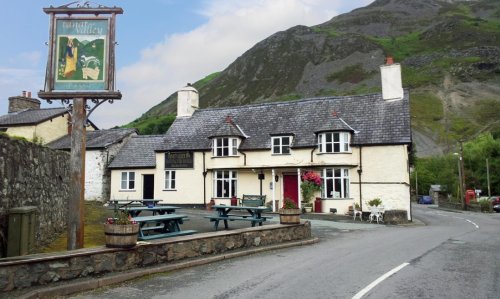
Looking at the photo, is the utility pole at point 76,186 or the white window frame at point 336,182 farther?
the white window frame at point 336,182

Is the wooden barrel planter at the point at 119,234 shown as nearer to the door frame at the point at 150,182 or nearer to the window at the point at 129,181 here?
the door frame at the point at 150,182

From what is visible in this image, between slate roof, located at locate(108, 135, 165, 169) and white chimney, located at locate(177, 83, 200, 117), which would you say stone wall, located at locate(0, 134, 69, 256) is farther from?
white chimney, located at locate(177, 83, 200, 117)

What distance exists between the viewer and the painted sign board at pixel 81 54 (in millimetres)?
9805

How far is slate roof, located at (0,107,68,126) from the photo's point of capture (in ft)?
121

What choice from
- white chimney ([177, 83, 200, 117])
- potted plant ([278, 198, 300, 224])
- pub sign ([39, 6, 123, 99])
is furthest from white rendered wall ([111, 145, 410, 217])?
pub sign ([39, 6, 123, 99])

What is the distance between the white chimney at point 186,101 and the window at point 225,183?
7038 mm

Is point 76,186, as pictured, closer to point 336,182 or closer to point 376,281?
point 376,281

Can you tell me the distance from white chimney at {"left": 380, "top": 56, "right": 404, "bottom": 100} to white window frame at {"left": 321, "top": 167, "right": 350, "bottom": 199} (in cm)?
625

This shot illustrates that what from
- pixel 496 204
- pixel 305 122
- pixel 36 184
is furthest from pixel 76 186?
pixel 496 204

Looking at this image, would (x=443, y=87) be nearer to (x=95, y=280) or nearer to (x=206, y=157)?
(x=206, y=157)

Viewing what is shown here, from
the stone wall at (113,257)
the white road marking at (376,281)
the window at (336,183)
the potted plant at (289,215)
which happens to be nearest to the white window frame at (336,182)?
the window at (336,183)

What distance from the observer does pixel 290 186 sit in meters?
28.2

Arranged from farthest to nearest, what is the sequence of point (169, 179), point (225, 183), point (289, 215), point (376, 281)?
point (169, 179) → point (225, 183) → point (289, 215) → point (376, 281)

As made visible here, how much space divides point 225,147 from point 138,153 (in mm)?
8426
